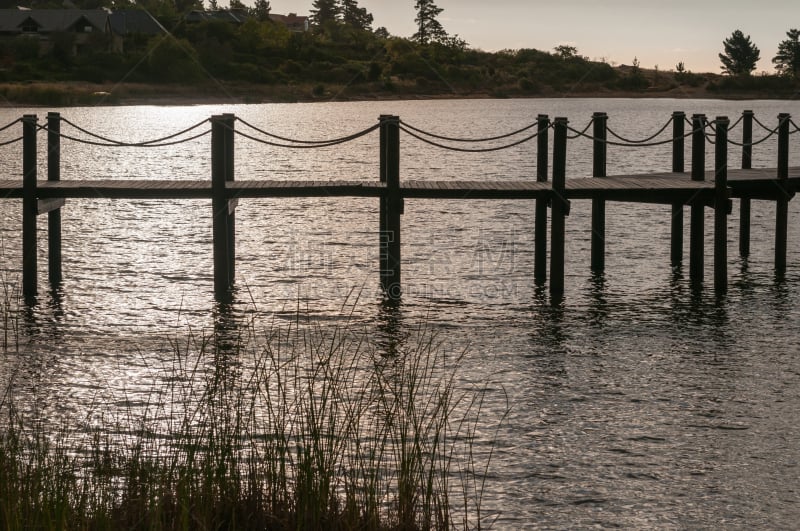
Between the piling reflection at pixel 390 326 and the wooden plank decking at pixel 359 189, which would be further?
the wooden plank decking at pixel 359 189

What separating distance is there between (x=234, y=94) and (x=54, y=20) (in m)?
20.8

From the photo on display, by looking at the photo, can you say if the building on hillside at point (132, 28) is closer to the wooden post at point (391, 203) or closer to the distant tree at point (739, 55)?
the distant tree at point (739, 55)

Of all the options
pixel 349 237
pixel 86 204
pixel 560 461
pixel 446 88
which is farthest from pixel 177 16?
pixel 560 461

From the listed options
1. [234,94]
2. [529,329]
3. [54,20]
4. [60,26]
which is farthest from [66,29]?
[529,329]

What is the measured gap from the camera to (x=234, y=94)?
433ft

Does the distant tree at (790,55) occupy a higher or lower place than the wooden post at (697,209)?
higher

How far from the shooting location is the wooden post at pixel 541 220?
20297 mm

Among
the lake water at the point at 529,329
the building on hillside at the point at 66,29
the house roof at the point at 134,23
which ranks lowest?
the lake water at the point at 529,329

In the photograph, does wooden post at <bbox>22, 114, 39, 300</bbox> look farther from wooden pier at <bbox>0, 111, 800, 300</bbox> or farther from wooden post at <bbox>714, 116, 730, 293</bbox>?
wooden post at <bbox>714, 116, 730, 293</bbox>

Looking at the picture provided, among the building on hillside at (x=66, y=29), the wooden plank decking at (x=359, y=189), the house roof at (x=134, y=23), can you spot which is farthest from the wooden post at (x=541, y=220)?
the house roof at (x=134, y=23)

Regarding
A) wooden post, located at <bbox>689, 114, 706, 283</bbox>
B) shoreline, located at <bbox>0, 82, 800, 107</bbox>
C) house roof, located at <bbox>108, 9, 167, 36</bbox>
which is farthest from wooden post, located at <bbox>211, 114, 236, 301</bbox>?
house roof, located at <bbox>108, 9, 167, 36</bbox>

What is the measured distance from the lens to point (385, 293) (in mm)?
20094

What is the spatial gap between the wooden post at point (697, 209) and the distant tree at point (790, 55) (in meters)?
148

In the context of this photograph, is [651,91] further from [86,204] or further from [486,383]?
[486,383]
